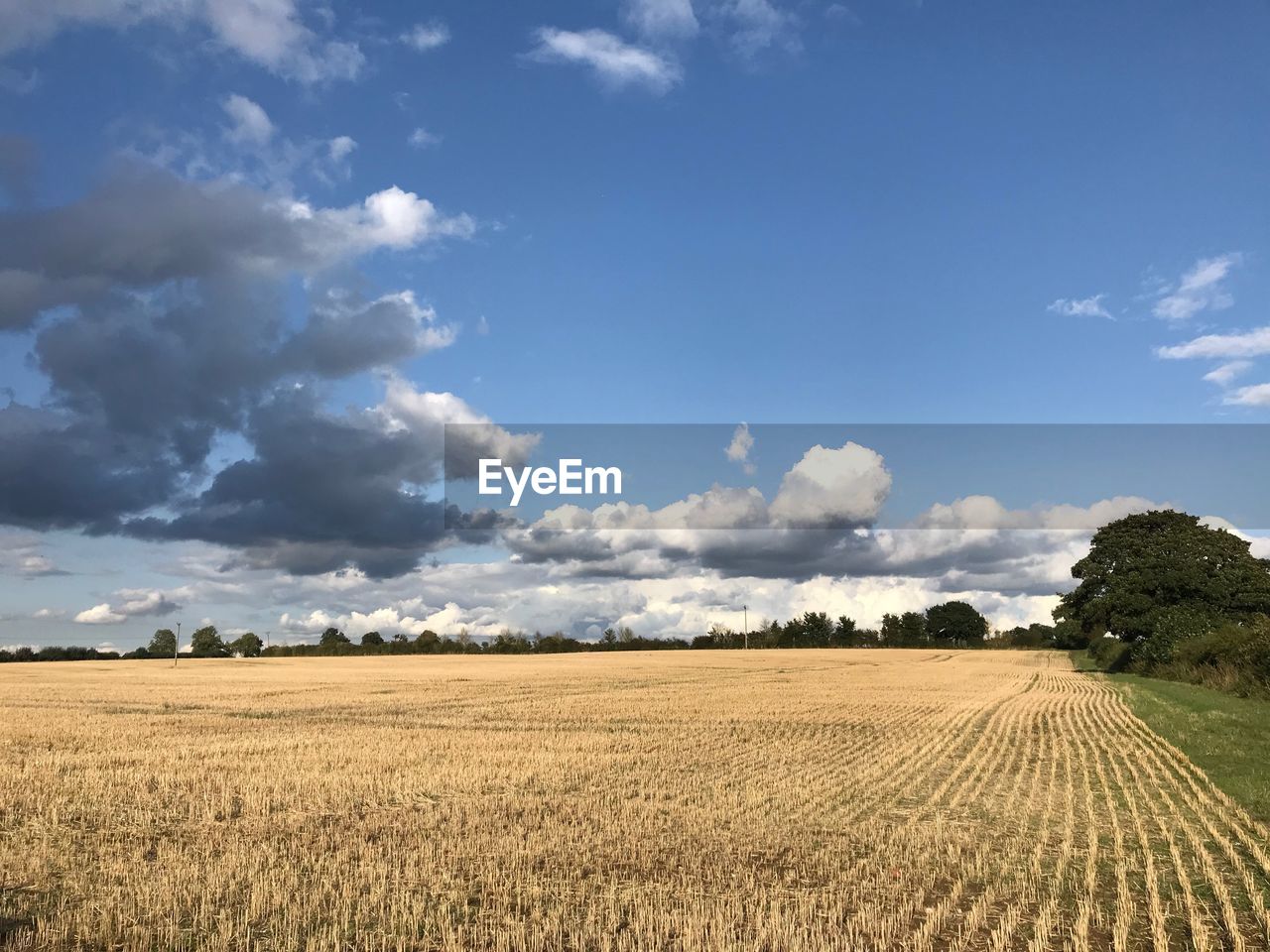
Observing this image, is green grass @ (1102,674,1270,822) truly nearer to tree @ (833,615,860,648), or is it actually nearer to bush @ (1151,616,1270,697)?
bush @ (1151,616,1270,697)

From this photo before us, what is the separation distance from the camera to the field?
9.41 m

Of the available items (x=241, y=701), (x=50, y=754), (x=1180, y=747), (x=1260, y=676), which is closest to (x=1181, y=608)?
(x=1260, y=676)

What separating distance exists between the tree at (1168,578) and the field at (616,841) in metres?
36.4

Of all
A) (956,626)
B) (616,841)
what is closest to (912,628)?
(956,626)

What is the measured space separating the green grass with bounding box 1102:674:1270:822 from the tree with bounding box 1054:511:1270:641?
10845 mm

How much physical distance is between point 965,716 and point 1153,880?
2436 cm

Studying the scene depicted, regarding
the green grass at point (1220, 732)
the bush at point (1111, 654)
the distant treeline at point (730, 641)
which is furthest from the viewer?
the distant treeline at point (730, 641)

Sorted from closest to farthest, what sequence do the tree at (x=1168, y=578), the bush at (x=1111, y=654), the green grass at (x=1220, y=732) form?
1. the green grass at (x=1220, y=732)
2. the tree at (x=1168, y=578)
3. the bush at (x=1111, y=654)

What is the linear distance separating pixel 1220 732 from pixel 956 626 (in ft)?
555

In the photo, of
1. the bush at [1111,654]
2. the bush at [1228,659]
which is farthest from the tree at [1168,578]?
the bush at [1111,654]

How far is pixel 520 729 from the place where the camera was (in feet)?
92.0

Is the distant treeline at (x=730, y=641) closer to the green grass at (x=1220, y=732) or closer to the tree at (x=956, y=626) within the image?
the tree at (x=956, y=626)

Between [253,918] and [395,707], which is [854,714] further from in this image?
[253,918]

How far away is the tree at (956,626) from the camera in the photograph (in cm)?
18750
